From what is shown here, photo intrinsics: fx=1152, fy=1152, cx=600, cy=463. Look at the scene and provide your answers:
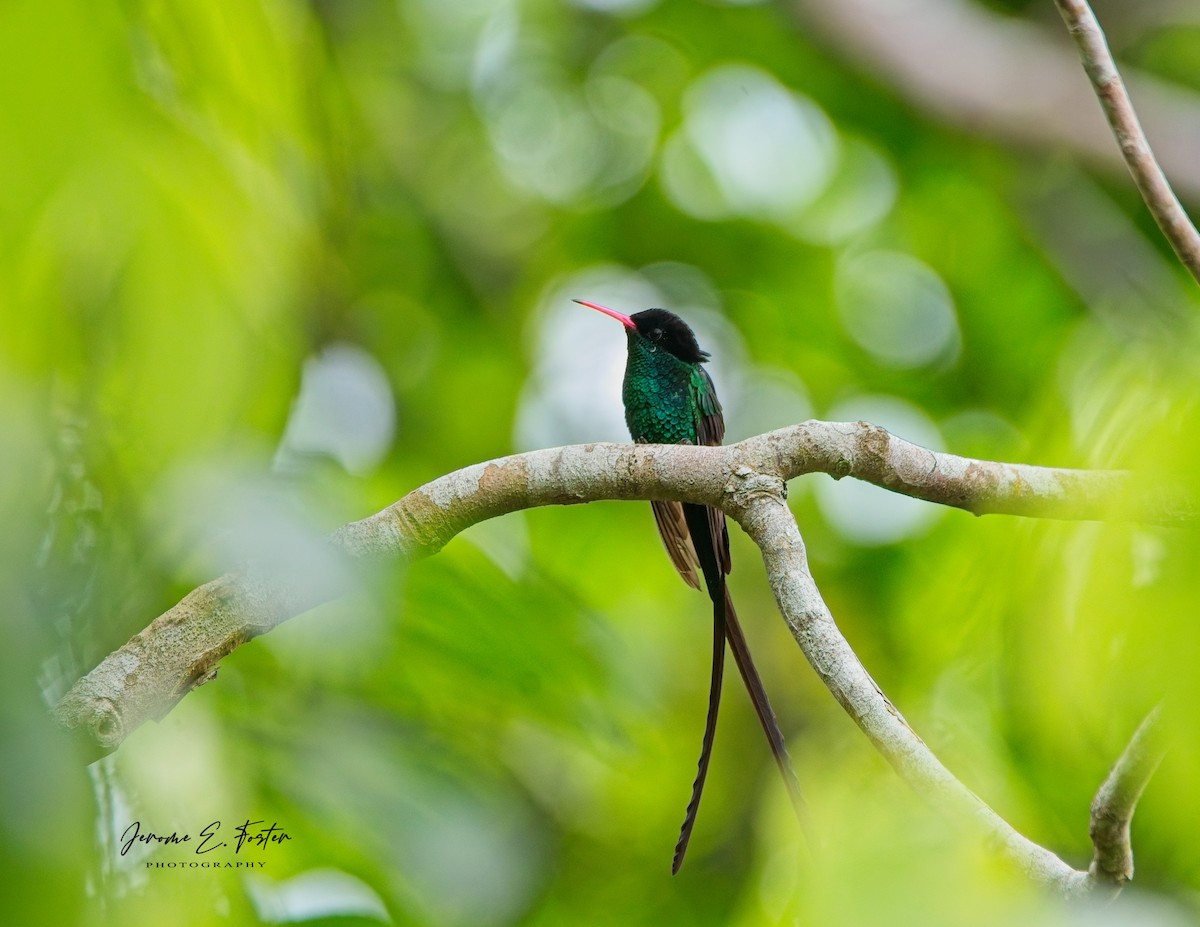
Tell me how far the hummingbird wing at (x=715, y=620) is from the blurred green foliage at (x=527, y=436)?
23 centimetres

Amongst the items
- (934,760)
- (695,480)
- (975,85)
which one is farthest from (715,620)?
(975,85)

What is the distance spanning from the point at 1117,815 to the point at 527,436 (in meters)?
5.03

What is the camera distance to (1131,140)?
2420 mm

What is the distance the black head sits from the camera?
13.7ft

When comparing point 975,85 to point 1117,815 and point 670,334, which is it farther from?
point 1117,815

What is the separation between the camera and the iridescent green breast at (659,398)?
13.4ft

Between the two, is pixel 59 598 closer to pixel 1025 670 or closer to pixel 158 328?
pixel 158 328

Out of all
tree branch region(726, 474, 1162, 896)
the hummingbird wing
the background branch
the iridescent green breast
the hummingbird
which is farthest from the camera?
the background branch

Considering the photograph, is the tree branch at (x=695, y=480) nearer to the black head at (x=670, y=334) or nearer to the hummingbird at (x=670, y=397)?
the hummingbird at (x=670, y=397)

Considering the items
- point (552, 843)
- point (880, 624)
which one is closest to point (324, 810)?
point (552, 843)

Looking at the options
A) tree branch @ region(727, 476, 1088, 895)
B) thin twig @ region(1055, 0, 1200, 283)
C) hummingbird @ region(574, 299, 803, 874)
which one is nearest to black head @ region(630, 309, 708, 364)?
hummingbird @ region(574, 299, 803, 874)

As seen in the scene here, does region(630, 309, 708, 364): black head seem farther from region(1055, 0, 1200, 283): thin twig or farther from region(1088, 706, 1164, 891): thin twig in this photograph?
region(1088, 706, 1164, 891): thin twig

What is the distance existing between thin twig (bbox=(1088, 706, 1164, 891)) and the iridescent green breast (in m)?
2.31

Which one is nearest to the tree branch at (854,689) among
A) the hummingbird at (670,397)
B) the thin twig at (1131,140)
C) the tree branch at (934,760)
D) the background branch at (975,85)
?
the tree branch at (934,760)
